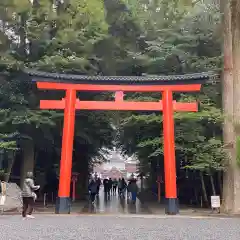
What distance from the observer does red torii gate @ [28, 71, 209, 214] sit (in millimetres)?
16203

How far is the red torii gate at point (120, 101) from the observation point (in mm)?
16203

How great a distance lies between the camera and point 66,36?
19.2 m

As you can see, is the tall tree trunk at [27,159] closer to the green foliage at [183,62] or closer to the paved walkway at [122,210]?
the paved walkway at [122,210]

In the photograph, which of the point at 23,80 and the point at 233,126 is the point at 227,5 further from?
the point at 23,80

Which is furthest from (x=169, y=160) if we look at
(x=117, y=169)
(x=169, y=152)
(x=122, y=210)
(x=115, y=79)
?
(x=117, y=169)

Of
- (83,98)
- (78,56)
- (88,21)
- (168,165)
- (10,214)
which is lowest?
(10,214)

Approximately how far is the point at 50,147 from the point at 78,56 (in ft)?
18.1

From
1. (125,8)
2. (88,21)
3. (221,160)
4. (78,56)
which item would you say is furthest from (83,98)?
(221,160)

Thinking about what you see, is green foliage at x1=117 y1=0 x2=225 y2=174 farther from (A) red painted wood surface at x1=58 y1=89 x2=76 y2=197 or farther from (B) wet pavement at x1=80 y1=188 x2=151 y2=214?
(A) red painted wood surface at x1=58 y1=89 x2=76 y2=197

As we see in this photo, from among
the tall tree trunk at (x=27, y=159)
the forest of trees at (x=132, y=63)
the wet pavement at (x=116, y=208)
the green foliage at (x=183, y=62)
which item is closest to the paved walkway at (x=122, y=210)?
the wet pavement at (x=116, y=208)

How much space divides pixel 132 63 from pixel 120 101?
5135mm

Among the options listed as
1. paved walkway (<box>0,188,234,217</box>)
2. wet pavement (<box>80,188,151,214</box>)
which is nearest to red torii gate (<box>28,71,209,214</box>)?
paved walkway (<box>0,188,234,217</box>)

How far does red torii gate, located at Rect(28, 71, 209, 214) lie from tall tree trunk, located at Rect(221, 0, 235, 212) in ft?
3.43

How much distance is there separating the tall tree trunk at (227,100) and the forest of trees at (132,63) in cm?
4
